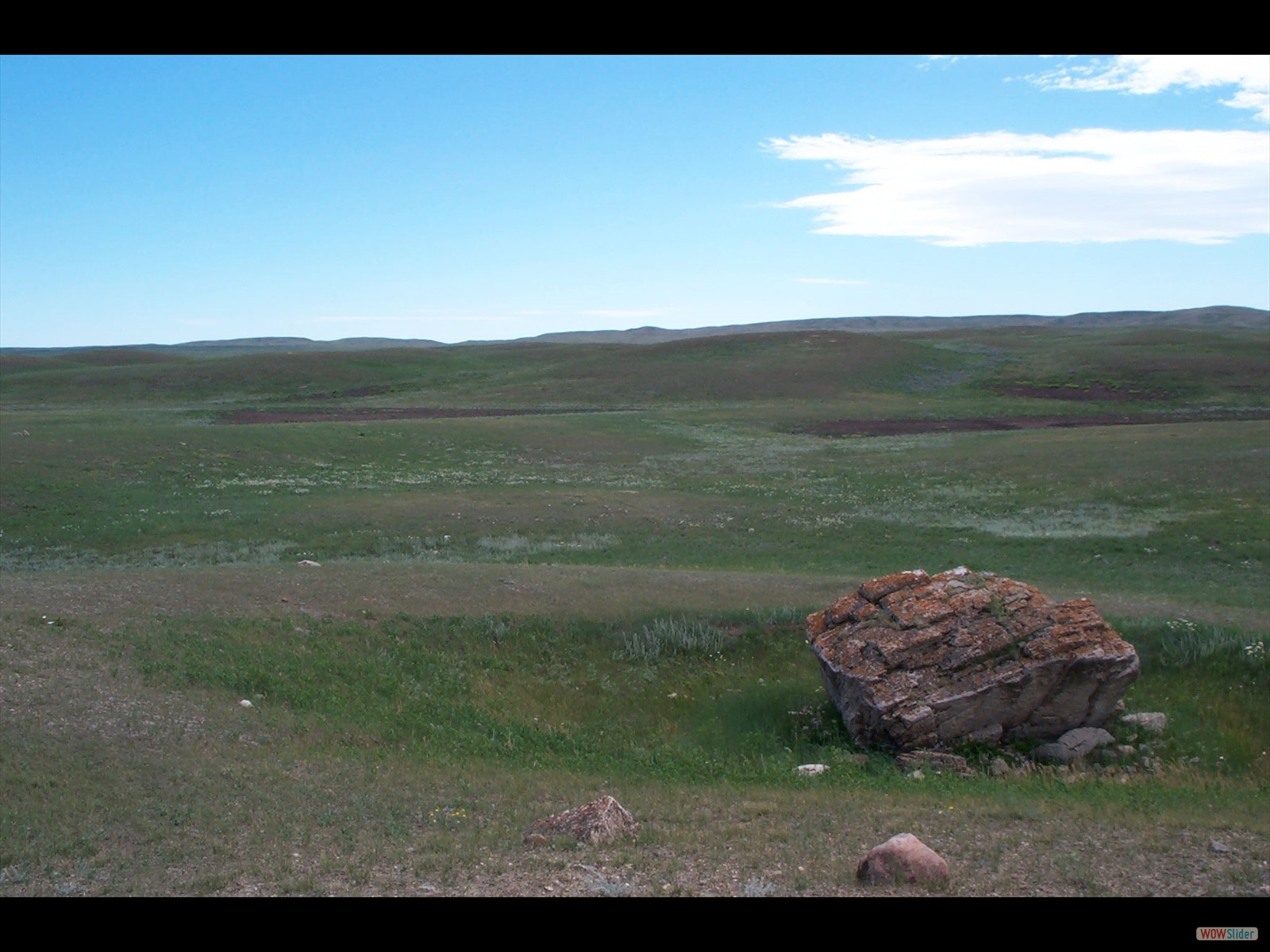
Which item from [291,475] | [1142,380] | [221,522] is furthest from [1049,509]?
[1142,380]

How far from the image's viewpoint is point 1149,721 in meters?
13.2

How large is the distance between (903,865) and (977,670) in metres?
6.13

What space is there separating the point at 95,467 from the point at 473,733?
94.1 ft

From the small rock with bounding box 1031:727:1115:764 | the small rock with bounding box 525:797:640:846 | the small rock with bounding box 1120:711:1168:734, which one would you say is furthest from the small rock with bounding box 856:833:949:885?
the small rock with bounding box 1120:711:1168:734

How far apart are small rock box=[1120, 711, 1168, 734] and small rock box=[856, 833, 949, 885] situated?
7.25m

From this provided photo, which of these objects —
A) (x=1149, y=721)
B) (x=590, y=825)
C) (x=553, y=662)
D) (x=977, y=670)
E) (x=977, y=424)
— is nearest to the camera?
(x=590, y=825)

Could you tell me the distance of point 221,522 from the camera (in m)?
28.2

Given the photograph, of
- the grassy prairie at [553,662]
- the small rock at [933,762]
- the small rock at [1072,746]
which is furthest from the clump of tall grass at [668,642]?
the small rock at [1072,746]

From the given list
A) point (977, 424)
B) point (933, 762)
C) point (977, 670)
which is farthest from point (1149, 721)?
point (977, 424)

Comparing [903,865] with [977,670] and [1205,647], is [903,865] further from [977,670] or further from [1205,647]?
[1205,647]

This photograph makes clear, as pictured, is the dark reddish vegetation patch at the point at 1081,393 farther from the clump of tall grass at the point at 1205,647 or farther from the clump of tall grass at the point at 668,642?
the clump of tall grass at the point at 668,642

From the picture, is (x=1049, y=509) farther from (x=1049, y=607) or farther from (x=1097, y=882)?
(x=1097, y=882)

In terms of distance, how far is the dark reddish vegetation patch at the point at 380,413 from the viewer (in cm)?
5959
